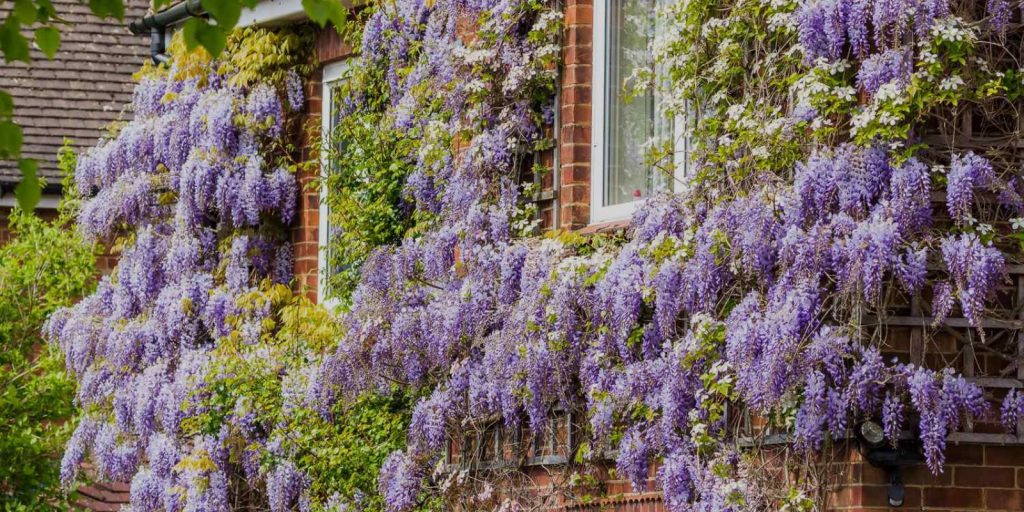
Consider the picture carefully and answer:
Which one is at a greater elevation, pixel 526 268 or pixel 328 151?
pixel 328 151

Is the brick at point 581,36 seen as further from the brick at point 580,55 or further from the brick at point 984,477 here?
the brick at point 984,477

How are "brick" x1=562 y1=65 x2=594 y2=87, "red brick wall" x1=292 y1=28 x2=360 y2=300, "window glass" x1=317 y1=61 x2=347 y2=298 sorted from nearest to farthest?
"brick" x1=562 y1=65 x2=594 y2=87, "window glass" x1=317 y1=61 x2=347 y2=298, "red brick wall" x1=292 y1=28 x2=360 y2=300

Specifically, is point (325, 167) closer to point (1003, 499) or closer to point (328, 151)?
point (328, 151)

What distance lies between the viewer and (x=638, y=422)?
349 inches

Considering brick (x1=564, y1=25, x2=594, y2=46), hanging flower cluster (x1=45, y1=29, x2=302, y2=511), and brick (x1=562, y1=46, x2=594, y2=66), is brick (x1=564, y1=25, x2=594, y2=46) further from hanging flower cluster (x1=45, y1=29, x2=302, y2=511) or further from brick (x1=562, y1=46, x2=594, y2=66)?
hanging flower cluster (x1=45, y1=29, x2=302, y2=511)

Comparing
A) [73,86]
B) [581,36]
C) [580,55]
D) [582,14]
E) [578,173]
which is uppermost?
[73,86]

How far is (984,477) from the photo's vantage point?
25.1 feet

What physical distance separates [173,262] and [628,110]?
5.24 meters

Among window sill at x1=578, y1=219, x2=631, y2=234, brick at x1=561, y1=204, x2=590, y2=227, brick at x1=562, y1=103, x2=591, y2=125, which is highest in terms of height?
brick at x1=562, y1=103, x2=591, y2=125

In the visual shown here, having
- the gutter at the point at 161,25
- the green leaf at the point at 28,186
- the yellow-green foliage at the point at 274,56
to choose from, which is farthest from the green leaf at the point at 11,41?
the gutter at the point at 161,25

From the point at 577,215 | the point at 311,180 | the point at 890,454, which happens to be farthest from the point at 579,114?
the point at 311,180

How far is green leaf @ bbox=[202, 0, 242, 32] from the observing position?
5.07 meters

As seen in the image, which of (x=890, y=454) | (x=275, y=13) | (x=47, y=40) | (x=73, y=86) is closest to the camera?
(x=47, y=40)

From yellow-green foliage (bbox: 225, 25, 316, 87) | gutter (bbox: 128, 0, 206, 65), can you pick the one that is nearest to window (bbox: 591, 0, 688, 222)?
yellow-green foliage (bbox: 225, 25, 316, 87)
